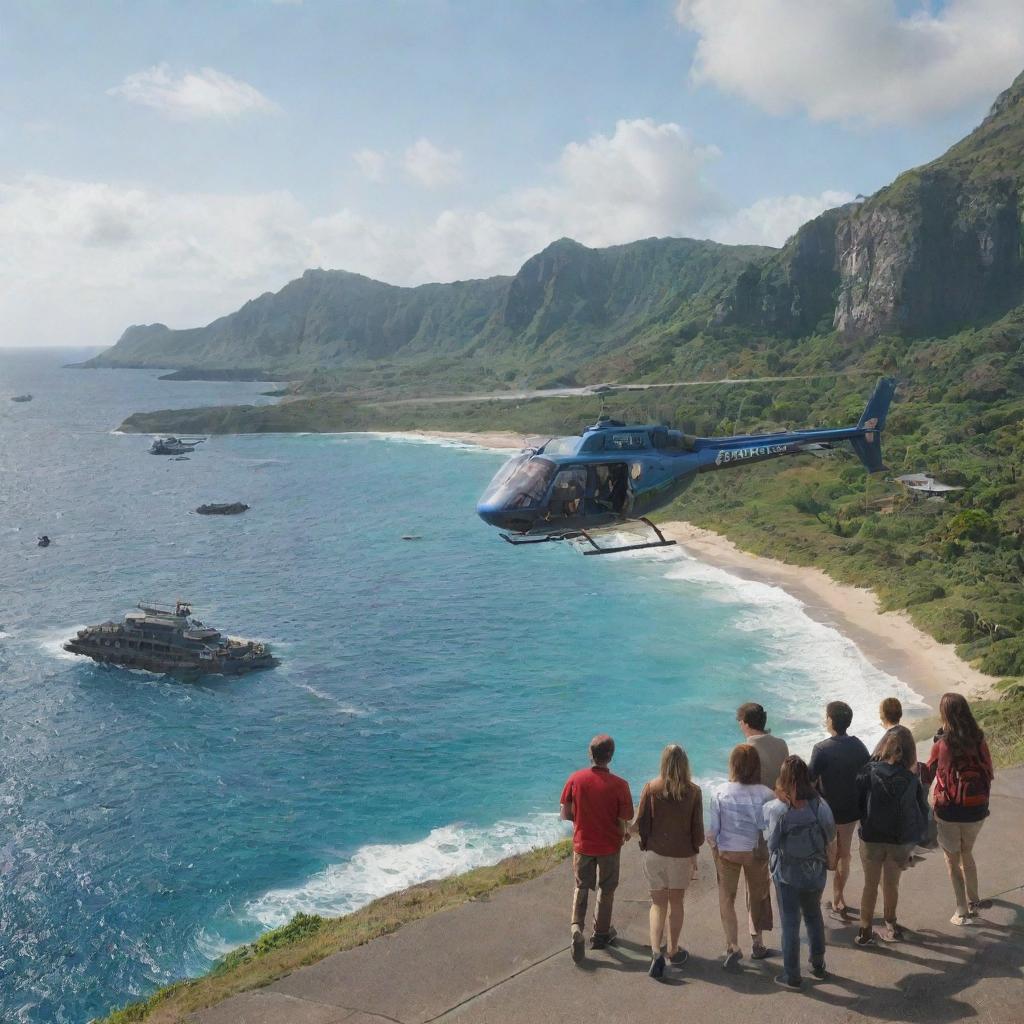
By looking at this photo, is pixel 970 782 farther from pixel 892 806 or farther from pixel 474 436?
pixel 474 436

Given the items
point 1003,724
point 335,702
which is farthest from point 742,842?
point 335,702

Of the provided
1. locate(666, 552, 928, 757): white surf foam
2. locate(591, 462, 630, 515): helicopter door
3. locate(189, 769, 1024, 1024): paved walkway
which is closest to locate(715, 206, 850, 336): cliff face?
locate(666, 552, 928, 757): white surf foam

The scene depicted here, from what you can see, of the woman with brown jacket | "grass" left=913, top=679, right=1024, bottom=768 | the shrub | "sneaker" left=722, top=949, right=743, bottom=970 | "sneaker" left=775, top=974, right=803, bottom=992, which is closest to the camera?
the woman with brown jacket

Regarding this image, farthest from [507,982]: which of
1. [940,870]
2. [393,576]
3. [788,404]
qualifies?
[788,404]

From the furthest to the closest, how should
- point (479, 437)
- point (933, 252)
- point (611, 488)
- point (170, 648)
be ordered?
point (479, 437) < point (933, 252) < point (170, 648) < point (611, 488)

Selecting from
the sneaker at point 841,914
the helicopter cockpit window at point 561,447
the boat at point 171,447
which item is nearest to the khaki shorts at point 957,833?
the sneaker at point 841,914

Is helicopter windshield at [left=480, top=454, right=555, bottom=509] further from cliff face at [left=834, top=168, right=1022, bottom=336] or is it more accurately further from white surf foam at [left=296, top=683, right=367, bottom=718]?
cliff face at [left=834, top=168, right=1022, bottom=336]

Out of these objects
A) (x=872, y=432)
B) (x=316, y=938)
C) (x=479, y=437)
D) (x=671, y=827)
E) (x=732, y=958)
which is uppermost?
(x=872, y=432)
